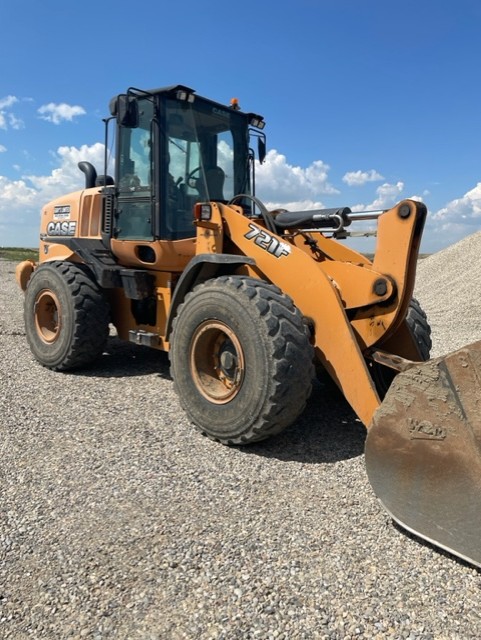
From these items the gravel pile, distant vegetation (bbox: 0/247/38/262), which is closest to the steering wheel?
the gravel pile

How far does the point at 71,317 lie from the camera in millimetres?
5766

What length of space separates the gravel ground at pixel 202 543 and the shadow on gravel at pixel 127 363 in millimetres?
1582

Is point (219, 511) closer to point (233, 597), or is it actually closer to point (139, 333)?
point (233, 597)

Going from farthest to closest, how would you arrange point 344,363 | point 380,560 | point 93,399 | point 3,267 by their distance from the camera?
1. point 3,267
2. point 93,399
3. point 344,363
4. point 380,560

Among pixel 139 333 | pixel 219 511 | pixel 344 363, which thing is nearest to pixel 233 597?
pixel 219 511

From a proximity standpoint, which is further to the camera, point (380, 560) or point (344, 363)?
point (344, 363)

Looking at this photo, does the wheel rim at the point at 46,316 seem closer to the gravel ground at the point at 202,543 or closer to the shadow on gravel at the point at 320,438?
the gravel ground at the point at 202,543

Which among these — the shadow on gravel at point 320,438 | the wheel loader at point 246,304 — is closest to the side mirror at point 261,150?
the wheel loader at point 246,304

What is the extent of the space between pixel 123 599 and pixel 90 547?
1.43ft

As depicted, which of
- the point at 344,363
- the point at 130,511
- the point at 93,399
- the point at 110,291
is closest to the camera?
the point at 130,511

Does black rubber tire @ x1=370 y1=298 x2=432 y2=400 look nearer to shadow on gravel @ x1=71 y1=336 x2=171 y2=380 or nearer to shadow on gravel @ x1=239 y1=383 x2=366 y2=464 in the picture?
shadow on gravel @ x1=239 y1=383 x2=366 y2=464

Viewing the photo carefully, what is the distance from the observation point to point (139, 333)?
5590 mm

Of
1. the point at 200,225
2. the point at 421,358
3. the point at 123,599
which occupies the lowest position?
the point at 123,599

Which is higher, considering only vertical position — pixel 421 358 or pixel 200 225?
pixel 200 225
